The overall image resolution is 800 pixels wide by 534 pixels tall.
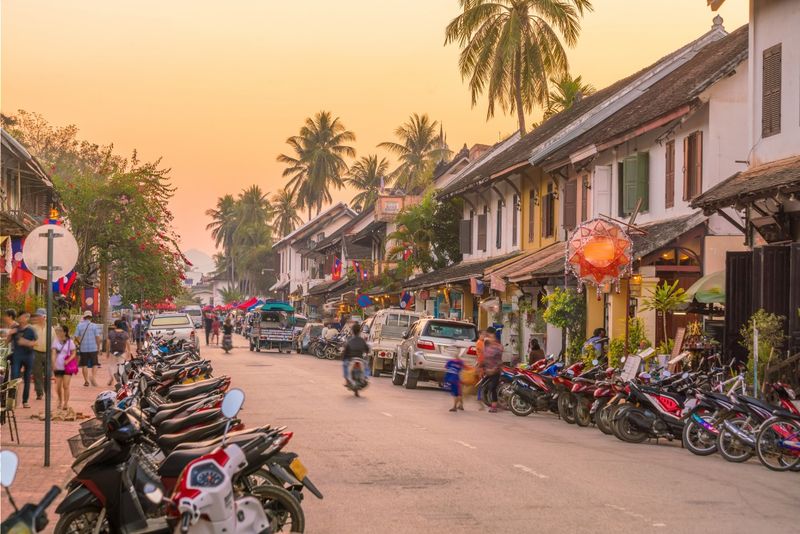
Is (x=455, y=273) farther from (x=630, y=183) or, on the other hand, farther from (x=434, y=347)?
(x=630, y=183)

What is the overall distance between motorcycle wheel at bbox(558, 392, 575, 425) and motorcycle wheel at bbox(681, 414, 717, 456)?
182 inches

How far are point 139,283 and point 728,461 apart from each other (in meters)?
34.3

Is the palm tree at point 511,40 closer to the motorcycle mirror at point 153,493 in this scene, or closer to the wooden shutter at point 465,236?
→ the wooden shutter at point 465,236

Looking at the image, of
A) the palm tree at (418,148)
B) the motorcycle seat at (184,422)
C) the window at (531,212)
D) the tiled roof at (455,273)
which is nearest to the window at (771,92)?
the motorcycle seat at (184,422)

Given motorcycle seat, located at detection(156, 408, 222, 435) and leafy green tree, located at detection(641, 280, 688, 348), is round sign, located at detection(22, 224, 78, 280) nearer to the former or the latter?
motorcycle seat, located at detection(156, 408, 222, 435)

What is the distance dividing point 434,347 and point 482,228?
17485mm

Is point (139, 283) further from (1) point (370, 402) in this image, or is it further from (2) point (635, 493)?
(2) point (635, 493)

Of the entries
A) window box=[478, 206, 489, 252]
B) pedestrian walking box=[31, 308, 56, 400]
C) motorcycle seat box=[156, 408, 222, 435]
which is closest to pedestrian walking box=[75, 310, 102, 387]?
pedestrian walking box=[31, 308, 56, 400]

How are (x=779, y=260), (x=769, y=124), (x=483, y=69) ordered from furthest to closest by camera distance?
(x=483, y=69)
(x=769, y=124)
(x=779, y=260)

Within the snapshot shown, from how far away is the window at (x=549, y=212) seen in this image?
37.5 metres

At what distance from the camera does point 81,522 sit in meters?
8.83

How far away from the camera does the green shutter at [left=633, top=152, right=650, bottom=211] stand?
28.7 metres

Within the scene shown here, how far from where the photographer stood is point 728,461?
15.8m

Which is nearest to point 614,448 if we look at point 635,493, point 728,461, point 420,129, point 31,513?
point 728,461
